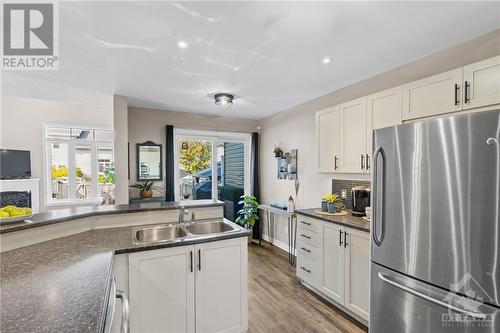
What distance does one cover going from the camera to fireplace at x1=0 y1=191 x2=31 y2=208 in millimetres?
4306

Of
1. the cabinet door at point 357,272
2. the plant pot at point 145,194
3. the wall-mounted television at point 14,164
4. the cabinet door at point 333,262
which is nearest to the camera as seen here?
the cabinet door at point 357,272

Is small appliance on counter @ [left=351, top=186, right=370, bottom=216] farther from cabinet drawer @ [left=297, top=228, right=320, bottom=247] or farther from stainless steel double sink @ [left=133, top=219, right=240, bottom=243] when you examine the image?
stainless steel double sink @ [left=133, top=219, right=240, bottom=243]

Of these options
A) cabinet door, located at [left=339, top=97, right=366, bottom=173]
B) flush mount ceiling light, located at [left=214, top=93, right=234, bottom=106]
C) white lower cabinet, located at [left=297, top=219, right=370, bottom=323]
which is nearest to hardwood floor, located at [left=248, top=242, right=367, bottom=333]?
white lower cabinet, located at [left=297, top=219, right=370, bottom=323]

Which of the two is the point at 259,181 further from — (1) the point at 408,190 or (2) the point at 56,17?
(2) the point at 56,17

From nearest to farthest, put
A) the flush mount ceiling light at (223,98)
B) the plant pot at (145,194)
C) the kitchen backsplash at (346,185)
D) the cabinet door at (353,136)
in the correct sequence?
the cabinet door at (353,136), the kitchen backsplash at (346,185), the flush mount ceiling light at (223,98), the plant pot at (145,194)

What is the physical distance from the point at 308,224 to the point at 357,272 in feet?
2.46

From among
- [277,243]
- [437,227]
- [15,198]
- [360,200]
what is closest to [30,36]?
[437,227]

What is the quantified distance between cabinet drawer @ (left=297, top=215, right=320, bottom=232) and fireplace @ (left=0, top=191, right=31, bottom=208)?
16.8 feet

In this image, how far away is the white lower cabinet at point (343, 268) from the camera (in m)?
2.16

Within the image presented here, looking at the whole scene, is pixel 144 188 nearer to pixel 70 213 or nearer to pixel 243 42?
pixel 70 213

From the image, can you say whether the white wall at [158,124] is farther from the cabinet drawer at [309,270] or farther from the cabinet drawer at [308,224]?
the cabinet drawer at [309,270]

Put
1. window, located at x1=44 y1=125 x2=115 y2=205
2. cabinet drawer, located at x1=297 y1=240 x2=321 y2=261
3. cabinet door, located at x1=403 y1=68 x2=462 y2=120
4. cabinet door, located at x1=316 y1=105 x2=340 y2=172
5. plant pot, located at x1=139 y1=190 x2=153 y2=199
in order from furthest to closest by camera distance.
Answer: window, located at x1=44 y1=125 x2=115 y2=205, plant pot, located at x1=139 y1=190 x2=153 y2=199, cabinet door, located at x1=316 y1=105 x2=340 y2=172, cabinet drawer, located at x1=297 y1=240 x2=321 y2=261, cabinet door, located at x1=403 y1=68 x2=462 y2=120

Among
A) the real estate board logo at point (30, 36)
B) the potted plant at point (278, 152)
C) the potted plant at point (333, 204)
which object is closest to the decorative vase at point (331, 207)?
the potted plant at point (333, 204)

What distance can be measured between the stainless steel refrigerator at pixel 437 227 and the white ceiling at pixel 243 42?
2.70ft
